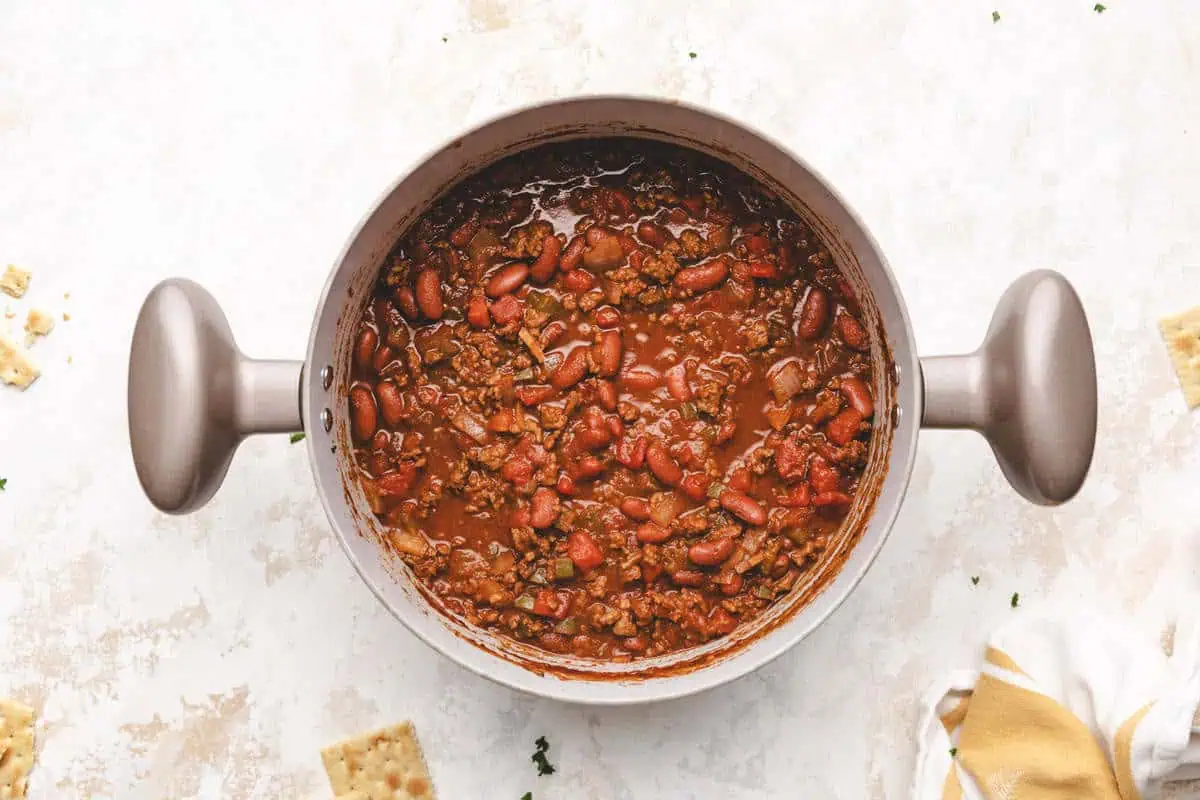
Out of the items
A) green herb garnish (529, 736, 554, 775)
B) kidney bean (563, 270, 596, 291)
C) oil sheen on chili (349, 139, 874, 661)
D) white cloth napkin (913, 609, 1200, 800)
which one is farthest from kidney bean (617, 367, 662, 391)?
white cloth napkin (913, 609, 1200, 800)

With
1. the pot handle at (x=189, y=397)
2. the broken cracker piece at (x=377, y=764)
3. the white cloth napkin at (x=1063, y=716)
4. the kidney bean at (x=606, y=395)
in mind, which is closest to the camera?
the pot handle at (x=189, y=397)

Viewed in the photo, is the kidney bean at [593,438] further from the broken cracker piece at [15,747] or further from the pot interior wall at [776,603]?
the broken cracker piece at [15,747]

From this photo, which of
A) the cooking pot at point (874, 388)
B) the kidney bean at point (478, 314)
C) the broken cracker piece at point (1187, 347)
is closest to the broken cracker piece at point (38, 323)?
the cooking pot at point (874, 388)

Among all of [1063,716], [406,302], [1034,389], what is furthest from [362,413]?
[1063,716]

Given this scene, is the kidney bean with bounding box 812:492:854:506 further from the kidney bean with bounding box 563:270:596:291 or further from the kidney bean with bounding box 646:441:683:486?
the kidney bean with bounding box 563:270:596:291

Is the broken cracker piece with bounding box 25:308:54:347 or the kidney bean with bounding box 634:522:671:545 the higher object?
the broken cracker piece with bounding box 25:308:54:347
